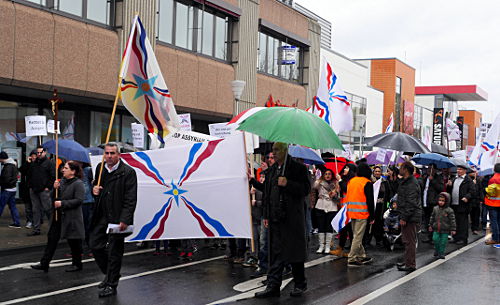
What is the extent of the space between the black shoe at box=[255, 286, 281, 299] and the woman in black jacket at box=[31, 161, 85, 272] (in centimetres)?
288

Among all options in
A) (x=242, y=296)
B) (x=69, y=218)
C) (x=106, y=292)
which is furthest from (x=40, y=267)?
(x=242, y=296)

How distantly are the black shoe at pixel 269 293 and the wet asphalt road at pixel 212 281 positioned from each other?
0.10 meters

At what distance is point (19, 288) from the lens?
7.73 meters

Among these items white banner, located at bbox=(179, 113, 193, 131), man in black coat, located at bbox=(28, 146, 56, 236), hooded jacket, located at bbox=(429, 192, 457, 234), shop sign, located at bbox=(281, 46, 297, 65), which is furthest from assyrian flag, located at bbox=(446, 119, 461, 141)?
man in black coat, located at bbox=(28, 146, 56, 236)

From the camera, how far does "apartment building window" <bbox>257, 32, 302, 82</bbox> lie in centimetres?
2597

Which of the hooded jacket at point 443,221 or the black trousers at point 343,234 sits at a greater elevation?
the hooded jacket at point 443,221

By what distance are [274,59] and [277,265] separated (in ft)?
66.6

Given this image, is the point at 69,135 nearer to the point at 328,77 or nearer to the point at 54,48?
the point at 54,48

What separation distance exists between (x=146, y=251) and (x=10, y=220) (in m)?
5.55

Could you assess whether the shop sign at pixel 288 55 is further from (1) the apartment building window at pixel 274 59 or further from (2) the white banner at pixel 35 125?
(2) the white banner at pixel 35 125

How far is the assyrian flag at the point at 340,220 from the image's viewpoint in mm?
10898

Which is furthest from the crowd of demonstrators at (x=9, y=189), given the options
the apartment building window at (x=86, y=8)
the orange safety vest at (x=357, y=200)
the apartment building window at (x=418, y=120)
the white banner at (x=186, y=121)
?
the apartment building window at (x=418, y=120)

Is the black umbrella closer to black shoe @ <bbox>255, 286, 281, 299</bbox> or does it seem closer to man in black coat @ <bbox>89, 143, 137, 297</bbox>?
black shoe @ <bbox>255, 286, 281, 299</bbox>

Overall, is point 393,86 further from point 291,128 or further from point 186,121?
point 291,128
